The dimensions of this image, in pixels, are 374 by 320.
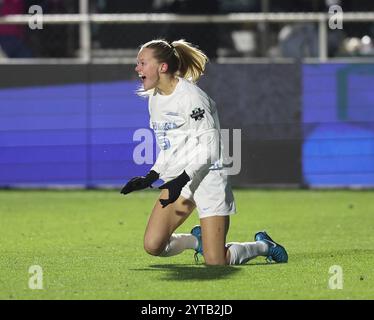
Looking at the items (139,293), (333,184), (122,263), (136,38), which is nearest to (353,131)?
(333,184)

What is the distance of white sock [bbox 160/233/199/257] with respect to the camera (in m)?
8.67

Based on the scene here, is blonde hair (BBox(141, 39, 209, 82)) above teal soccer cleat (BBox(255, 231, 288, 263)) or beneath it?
above

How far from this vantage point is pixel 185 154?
8414mm

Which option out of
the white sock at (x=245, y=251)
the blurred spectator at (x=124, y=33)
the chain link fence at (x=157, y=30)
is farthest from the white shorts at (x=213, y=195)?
the blurred spectator at (x=124, y=33)

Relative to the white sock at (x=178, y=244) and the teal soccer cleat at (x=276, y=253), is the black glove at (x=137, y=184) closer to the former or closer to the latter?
the white sock at (x=178, y=244)

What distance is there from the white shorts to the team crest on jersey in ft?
1.37

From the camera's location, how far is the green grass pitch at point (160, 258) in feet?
24.4

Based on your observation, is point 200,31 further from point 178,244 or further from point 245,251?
point 245,251

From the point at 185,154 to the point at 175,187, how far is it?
0.59 m

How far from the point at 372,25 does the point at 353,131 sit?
6.46 ft

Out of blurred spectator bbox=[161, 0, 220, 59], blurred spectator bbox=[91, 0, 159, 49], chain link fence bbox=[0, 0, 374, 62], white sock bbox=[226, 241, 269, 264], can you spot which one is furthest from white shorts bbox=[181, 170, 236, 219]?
blurred spectator bbox=[91, 0, 159, 49]

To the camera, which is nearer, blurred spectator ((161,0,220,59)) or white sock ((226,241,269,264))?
white sock ((226,241,269,264))

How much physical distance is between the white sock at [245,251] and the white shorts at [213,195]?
281mm

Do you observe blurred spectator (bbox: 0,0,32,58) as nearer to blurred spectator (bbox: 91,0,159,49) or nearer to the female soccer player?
blurred spectator (bbox: 91,0,159,49)
